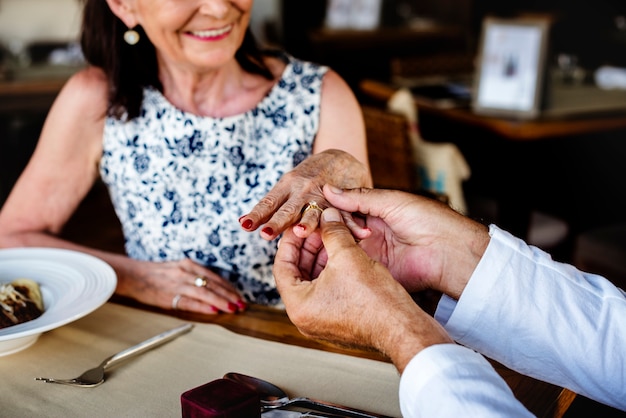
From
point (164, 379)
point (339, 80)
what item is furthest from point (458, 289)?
point (339, 80)

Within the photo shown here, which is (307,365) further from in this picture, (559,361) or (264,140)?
(264,140)

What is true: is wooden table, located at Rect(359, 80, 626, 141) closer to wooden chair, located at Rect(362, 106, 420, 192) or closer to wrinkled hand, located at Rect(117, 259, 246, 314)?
wooden chair, located at Rect(362, 106, 420, 192)

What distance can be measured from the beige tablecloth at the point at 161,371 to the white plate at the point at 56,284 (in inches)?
2.2

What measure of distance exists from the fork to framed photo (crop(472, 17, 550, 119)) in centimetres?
223

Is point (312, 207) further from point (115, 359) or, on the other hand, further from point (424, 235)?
point (115, 359)

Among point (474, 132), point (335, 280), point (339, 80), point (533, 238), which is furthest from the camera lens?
point (474, 132)

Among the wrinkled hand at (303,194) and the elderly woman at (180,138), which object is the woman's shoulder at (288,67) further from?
the wrinkled hand at (303,194)

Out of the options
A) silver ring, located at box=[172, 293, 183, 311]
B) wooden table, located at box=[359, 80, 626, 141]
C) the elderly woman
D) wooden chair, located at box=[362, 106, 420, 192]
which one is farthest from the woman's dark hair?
wooden table, located at box=[359, 80, 626, 141]

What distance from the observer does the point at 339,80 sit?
188 cm

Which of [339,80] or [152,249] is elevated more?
[339,80]

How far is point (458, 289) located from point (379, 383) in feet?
0.77

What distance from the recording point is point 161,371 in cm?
111

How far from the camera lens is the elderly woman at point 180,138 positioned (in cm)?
169

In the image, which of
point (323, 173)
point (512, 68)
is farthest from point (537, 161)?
point (323, 173)
